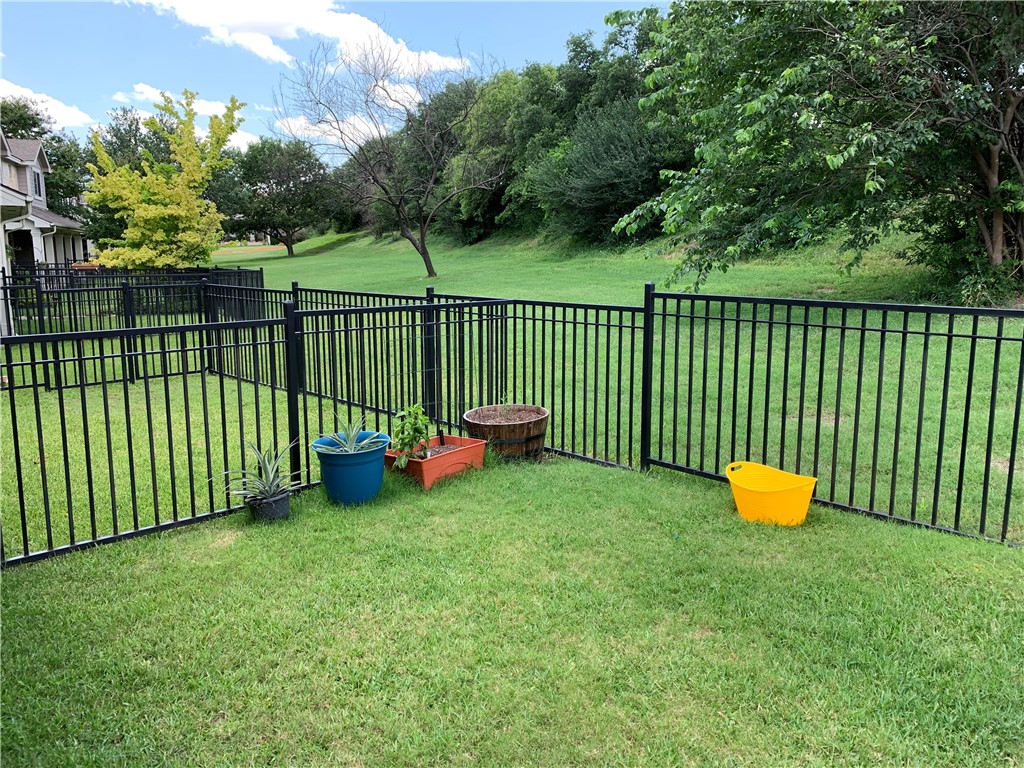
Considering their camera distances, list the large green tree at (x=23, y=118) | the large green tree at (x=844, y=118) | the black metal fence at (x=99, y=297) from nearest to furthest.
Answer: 1. the large green tree at (x=844, y=118)
2. the black metal fence at (x=99, y=297)
3. the large green tree at (x=23, y=118)

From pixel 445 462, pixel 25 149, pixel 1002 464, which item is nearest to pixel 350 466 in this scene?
pixel 445 462

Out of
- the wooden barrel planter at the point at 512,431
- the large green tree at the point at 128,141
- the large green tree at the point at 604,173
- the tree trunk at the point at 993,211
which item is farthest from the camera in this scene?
the large green tree at the point at 128,141

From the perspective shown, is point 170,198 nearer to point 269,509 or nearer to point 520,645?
point 269,509

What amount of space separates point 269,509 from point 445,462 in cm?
121

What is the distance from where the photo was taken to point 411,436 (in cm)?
466

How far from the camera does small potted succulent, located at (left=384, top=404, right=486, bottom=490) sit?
15.3 ft

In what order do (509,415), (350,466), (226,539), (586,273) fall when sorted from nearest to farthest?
(226,539) → (350,466) → (509,415) → (586,273)

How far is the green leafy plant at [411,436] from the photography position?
4652mm

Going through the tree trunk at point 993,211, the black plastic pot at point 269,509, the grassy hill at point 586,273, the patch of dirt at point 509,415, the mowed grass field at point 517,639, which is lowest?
the mowed grass field at point 517,639

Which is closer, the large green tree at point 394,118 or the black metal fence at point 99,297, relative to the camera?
the black metal fence at point 99,297

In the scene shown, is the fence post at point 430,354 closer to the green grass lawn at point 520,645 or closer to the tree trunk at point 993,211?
the green grass lawn at point 520,645

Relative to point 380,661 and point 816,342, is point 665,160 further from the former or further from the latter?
point 380,661

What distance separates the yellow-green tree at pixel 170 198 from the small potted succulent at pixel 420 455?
1466 centimetres

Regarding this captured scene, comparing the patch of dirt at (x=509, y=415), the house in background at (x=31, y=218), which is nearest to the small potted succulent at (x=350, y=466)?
the patch of dirt at (x=509, y=415)
